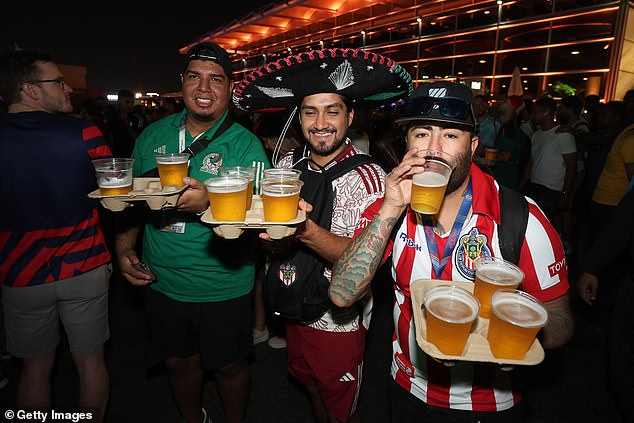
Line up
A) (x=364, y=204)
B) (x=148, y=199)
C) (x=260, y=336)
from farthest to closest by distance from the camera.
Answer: (x=260, y=336) → (x=364, y=204) → (x=148, y=199)

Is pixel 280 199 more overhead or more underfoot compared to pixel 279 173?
more underfoot

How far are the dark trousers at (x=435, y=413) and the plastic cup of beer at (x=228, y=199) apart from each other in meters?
1.31

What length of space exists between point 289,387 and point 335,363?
4.87ft

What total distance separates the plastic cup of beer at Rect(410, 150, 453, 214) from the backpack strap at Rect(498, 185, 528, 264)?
0.37 metres

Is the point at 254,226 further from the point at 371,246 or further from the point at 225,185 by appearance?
the point at 371,246

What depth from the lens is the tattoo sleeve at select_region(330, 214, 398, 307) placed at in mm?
1819

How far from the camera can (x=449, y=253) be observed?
71.3 inches

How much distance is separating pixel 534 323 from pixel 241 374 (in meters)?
2.34

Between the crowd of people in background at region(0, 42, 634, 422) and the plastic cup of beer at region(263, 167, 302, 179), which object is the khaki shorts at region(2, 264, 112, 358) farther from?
the plastic cup of beer at region(263, 167, 302, 179)

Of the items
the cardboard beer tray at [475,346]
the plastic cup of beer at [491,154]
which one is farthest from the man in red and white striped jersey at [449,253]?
the plastic cup of beer at [491,154]

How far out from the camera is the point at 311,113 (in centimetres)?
267

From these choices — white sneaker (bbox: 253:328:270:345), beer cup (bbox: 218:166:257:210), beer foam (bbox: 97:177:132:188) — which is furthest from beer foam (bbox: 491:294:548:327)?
white sneaker (bbox: 253:328:270:345)

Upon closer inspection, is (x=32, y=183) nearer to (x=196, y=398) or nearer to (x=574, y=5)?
(x=196, y=398)

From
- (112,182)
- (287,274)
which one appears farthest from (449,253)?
(112,182)
